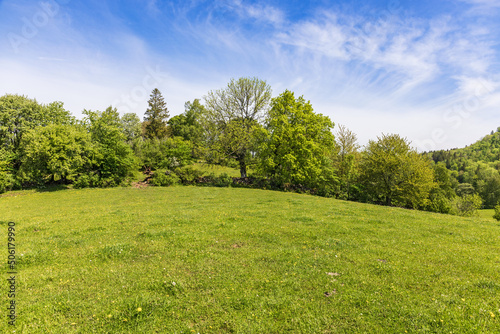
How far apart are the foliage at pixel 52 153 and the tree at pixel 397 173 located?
159 feet

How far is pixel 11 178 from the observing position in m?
33.5

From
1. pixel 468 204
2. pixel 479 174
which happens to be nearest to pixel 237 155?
pixel 468 204

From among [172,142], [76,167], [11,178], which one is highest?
[172,142]

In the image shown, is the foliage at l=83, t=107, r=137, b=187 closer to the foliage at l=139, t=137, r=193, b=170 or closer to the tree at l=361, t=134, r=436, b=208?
the foliage at l=139, t=137, r=193, b=170

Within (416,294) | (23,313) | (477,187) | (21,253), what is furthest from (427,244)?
(477,187)

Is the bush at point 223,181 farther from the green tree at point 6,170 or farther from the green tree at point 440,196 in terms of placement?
the green tree at point 440,196

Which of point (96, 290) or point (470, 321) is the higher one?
point (470, 321)

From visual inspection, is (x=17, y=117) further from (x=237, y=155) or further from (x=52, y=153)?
(x=237, y=155)

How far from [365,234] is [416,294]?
6.10m

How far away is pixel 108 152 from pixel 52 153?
25.1 feet

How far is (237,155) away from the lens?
42.9 meters

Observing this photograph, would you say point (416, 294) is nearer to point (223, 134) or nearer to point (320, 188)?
point (320, 188)

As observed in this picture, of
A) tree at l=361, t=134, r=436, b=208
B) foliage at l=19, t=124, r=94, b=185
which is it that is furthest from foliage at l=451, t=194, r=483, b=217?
foliage at l=19, t=124, r=94, b=185

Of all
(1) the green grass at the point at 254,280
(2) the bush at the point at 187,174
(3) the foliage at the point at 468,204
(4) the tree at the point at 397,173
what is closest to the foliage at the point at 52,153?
(2) the bush at the point at 187,174
